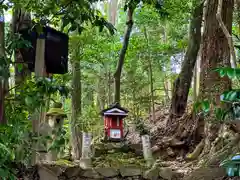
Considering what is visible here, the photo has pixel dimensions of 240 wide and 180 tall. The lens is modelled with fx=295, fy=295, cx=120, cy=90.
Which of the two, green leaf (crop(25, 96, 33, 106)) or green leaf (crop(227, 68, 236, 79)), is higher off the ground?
green leaf (crop(227, 68, 236, 79))

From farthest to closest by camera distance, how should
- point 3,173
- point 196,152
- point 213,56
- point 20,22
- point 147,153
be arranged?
point 213,56 → point 196,152 → point 147,153 → point 20,22 → point 3,173

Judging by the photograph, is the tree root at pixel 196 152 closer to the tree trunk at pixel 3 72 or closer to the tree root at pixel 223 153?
the tree root at pixel 223 153

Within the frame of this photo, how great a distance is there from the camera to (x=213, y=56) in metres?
4.73

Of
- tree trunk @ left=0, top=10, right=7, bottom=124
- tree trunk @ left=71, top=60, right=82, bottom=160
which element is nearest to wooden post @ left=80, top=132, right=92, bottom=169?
tree trunk @ left=71, top=60, right=82, bottom=160

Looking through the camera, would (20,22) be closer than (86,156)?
Yes

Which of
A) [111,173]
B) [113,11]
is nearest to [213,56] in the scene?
[111,173]

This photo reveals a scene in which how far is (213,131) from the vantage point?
173 inches

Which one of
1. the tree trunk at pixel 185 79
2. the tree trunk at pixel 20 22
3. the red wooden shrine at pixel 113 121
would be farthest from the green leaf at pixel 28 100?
the tree trunk at pixel 185 79

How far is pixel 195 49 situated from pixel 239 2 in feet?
4.23

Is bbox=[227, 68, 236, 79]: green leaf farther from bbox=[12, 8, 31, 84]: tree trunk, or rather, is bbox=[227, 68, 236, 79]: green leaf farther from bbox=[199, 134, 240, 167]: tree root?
bbox=[199, 134, 240, 167]: tree root

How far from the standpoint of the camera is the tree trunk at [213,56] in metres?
4.46

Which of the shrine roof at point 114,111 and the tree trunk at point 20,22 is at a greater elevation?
the tree trunk at point 20,22

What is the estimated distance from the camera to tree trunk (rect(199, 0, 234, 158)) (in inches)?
175

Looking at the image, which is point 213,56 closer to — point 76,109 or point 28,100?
point 76,109
